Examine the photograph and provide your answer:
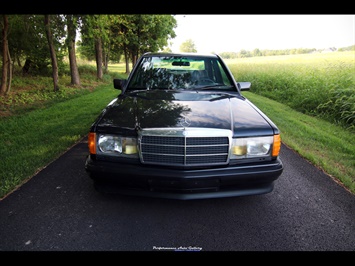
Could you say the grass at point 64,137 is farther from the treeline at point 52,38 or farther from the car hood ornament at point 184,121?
the treeline at point 52,38

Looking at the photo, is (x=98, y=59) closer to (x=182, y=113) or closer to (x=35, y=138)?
(x=35, y=138)

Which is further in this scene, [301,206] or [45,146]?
[45,146]

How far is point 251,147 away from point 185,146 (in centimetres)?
66

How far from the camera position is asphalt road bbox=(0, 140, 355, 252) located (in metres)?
2.14

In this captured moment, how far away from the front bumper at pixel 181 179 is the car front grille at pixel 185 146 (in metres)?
0.08

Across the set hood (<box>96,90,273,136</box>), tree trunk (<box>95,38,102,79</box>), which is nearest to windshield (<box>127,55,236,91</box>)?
hood (<box>96,90,273,136</box>)

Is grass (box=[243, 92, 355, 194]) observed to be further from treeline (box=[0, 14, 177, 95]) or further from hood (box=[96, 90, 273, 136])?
treeline (box=[0, 14, 177, 95])

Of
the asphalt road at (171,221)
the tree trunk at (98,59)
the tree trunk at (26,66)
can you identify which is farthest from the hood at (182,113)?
the tree trunk at (98,59)

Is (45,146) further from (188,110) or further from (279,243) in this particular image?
(279,243)

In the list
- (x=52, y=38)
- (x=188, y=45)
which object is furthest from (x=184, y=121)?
(x=188, y=45)

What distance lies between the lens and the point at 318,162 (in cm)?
400

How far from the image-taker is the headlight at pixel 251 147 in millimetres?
2354
